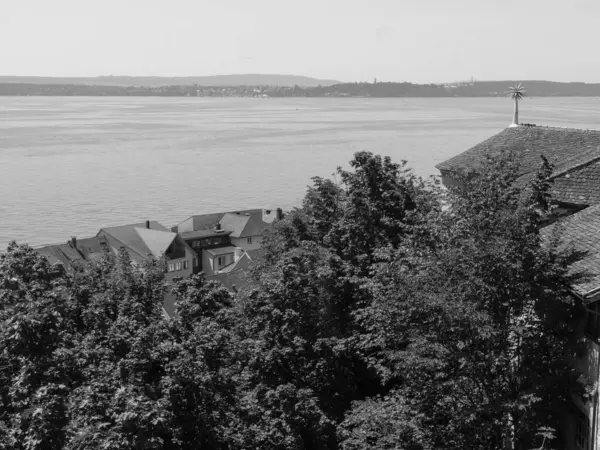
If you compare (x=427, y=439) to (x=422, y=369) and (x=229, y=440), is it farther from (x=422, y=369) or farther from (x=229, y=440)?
(x=229, y=440)

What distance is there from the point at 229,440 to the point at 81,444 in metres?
4.08

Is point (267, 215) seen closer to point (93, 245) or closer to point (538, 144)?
point (93, 245)

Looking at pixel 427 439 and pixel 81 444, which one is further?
pixel 427 439

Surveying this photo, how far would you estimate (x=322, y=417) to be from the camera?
18.4 meters

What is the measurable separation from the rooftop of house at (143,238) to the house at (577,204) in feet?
130

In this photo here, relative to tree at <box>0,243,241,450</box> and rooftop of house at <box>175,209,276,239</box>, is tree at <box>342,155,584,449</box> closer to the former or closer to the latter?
tree at <box>0,243,241,450</box>

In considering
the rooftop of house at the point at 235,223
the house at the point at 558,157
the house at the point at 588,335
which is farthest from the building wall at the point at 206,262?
the house at the point at 588,335

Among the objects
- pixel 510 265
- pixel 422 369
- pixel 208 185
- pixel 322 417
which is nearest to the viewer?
pixel 510 265

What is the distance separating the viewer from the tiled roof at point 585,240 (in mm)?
13528

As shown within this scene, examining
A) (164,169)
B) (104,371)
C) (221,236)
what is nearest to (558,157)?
(104,371)

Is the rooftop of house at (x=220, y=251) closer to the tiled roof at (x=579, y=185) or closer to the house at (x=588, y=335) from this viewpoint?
the tiled roof at (x=579, y=185)

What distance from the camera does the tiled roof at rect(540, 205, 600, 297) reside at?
1353 centimetres

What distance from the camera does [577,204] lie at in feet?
67.1

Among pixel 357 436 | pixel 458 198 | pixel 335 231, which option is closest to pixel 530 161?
pixel 335 231
